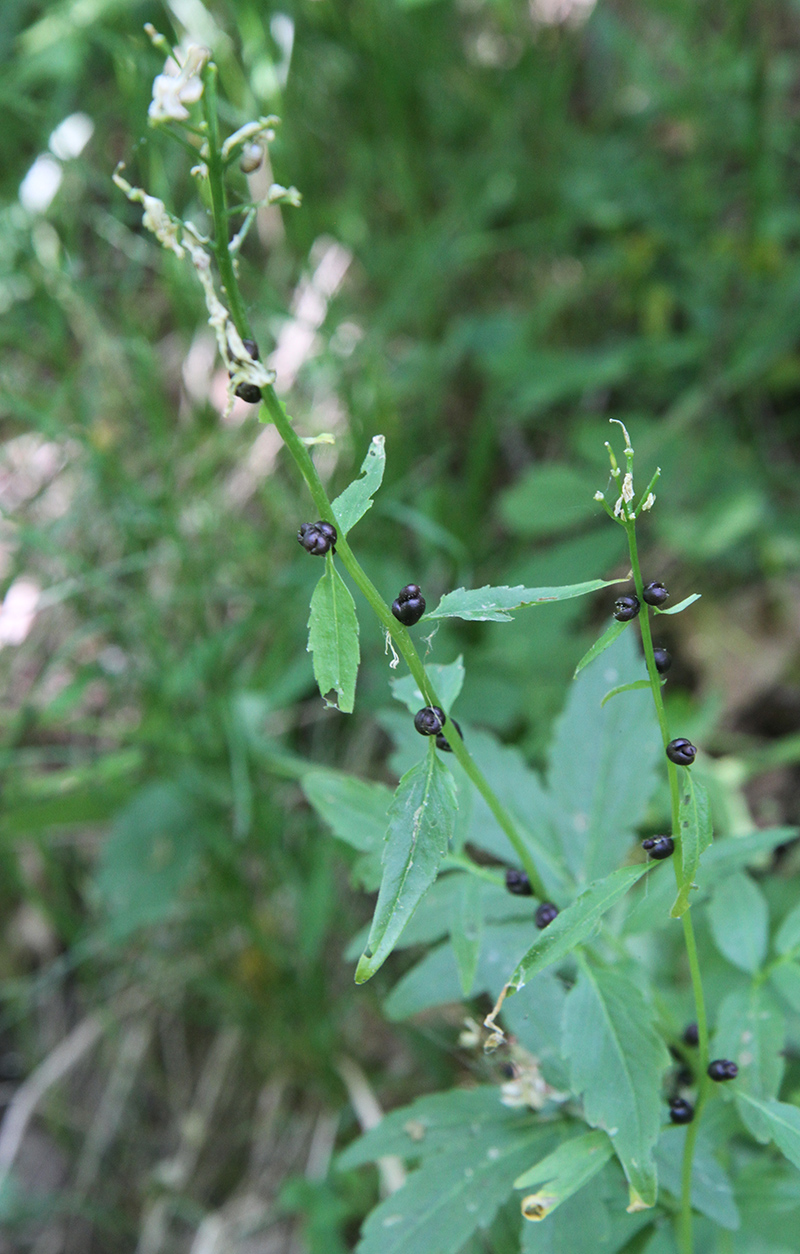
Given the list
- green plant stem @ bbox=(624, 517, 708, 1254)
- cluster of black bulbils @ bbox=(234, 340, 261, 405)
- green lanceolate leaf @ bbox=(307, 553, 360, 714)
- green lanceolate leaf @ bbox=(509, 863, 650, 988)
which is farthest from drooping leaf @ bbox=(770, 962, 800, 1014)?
cluster of black bulbils @ bbox=(234, 340, 261, 405)

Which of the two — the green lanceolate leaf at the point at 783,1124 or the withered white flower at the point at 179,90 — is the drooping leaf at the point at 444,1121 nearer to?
the green lanceolate leaf at the point at 783,1124

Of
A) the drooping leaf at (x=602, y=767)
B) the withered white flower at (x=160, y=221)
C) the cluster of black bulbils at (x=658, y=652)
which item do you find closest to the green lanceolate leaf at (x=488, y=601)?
the cluster of black bulbils at (x=658, y=652)

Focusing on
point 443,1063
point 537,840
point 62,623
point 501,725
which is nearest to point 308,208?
point 62,623

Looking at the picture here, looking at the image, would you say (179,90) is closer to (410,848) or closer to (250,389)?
(250,389)

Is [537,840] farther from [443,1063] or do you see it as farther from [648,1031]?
[443,1063]

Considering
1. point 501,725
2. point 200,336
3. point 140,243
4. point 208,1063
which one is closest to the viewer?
point 501,725

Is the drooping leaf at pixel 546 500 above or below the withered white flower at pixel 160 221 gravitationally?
above
